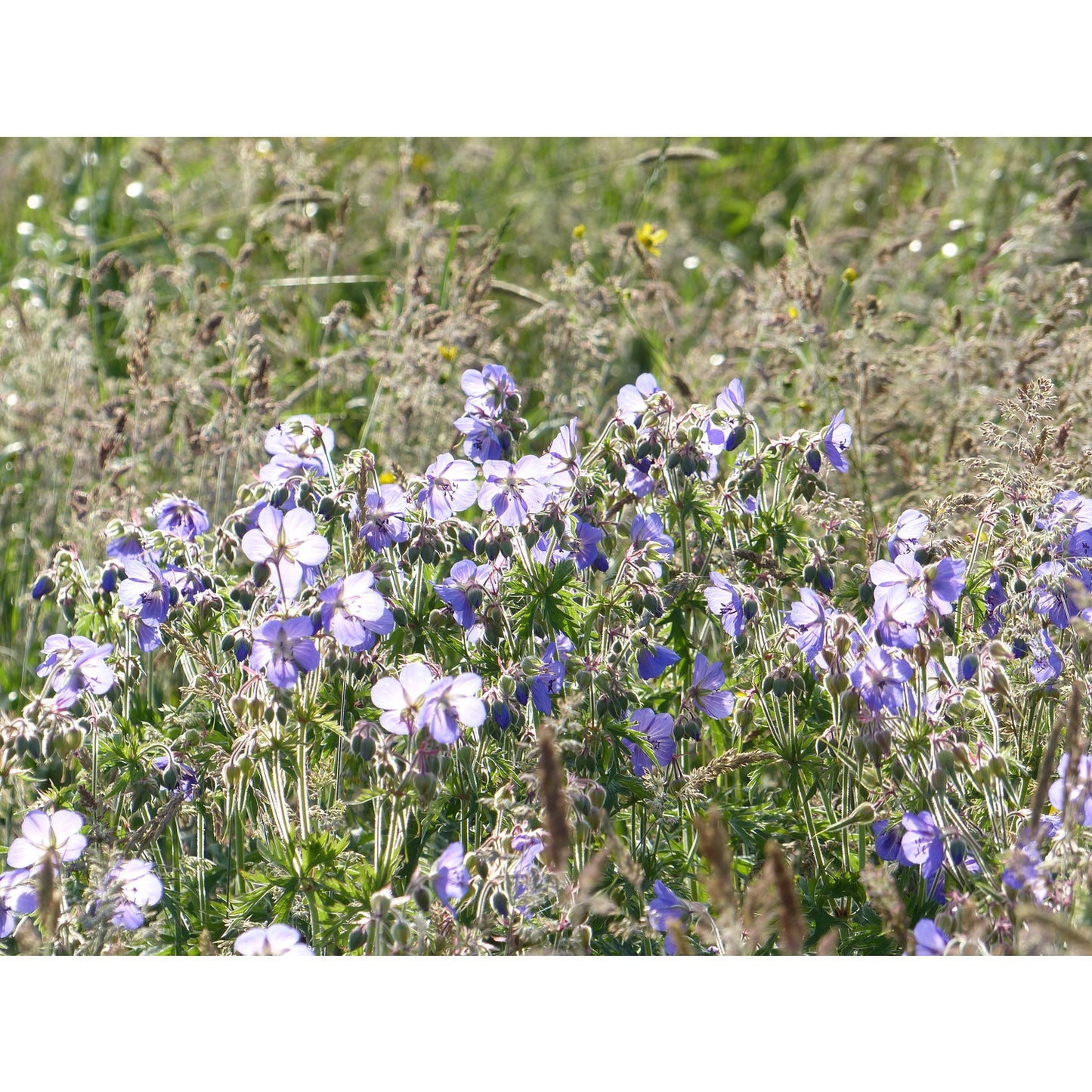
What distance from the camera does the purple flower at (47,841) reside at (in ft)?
5.74

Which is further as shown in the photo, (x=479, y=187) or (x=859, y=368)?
(x=479, y=187)

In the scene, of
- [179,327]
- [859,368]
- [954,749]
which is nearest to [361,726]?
[954,749]

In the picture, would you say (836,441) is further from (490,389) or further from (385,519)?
(385,519)

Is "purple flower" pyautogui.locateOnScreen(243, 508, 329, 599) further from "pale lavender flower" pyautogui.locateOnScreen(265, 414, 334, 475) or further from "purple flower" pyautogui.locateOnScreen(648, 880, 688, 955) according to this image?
"purple flower" pyautogui.locateOnScreen(648, 880, 688, 955)

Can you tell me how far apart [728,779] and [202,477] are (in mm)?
1515

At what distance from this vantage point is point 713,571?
2012mm

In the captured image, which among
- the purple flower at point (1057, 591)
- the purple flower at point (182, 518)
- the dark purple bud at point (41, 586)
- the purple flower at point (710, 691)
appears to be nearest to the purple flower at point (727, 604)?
the purple flower at point (710, 691)

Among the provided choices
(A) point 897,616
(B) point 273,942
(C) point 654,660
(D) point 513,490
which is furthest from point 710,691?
(B) point 273,942

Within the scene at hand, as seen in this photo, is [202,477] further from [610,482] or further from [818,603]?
[818,603]

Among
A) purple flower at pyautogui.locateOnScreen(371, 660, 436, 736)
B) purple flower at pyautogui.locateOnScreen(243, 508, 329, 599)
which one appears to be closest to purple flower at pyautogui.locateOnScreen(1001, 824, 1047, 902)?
purple flower at pyautogui.locateOnScreen(371, 660, 436, 736)

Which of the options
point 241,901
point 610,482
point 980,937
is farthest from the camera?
point 610,482

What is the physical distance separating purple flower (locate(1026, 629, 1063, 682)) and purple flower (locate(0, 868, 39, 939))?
64.8 inches

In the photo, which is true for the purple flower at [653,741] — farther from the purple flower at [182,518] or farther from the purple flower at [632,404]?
the purple flower at [182,518]

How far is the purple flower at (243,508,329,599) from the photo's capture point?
5.95 feet
